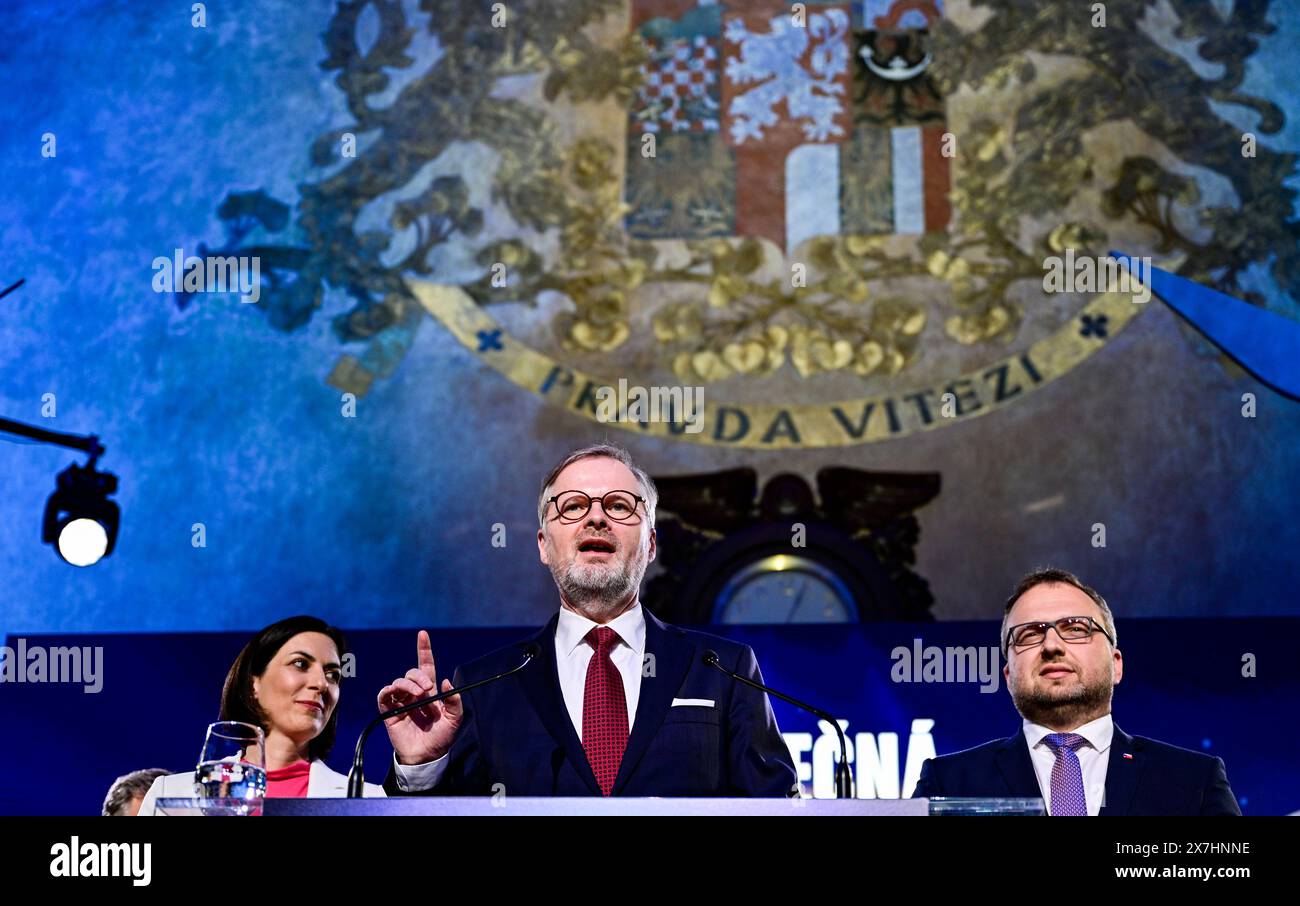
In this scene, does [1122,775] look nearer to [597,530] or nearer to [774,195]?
[597,530]

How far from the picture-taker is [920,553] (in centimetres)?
805

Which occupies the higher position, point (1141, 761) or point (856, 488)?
point (856, 488)

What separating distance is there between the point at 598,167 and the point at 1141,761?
551 centimetres

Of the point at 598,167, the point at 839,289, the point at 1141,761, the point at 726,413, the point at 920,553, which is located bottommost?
the point at 1141,761

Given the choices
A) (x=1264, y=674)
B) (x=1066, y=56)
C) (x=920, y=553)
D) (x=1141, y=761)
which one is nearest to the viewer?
(x=1141, y=761)

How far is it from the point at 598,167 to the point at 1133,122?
9.17ft

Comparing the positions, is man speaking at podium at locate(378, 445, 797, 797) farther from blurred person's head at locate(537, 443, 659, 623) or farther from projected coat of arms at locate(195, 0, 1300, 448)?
projected coat of arms at locate(195, 0, 1300, 448)

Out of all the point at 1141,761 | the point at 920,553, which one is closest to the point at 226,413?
the point at 920,553

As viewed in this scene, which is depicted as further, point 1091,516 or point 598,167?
point 598,167

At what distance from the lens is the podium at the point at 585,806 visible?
2.26m

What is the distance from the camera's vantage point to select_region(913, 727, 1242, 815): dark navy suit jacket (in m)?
3.85

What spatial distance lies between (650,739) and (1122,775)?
123 centimetres

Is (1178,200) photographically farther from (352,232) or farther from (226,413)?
(226,413)
